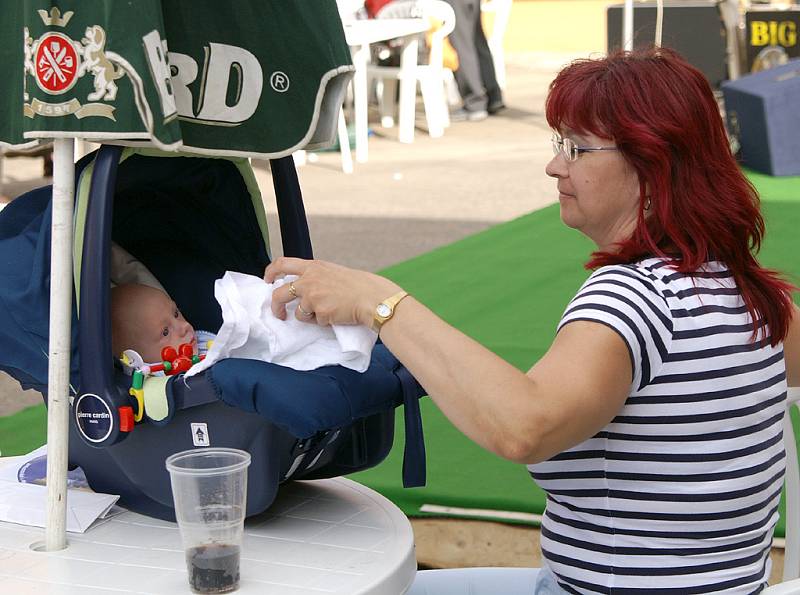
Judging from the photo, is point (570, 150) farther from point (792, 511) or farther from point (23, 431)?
point (23, 431)

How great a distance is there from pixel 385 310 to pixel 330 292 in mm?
101

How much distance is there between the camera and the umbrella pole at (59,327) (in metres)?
1.57

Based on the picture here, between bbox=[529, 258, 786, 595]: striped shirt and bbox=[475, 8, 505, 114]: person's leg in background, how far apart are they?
9.51 metres

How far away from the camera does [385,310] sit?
152cm

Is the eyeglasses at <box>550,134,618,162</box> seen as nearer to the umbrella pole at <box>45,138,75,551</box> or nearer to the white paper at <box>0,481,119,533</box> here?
the umbrella pole at <box>45,138,75,551</box>

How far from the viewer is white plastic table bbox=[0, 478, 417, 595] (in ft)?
5.09

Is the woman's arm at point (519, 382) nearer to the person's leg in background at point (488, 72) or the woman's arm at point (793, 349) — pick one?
the woman's arm at point (793, 349)

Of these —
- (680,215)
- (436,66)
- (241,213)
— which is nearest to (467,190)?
(436,66)

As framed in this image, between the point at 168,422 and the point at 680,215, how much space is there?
748 mm

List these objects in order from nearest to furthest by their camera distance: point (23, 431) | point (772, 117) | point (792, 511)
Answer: point (792, 511), point (23, 431), point (772, 117)

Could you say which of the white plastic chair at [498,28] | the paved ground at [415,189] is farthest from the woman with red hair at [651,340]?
the white plastic chair at [498,28]

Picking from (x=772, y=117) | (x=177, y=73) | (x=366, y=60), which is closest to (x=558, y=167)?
(x=177, y=73)

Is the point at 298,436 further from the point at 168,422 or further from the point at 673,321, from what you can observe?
the point at 673,321

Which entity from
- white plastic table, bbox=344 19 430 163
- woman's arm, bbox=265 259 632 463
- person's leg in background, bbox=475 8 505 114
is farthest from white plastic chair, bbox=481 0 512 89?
woman's arm, bbox=265 259 632 463
